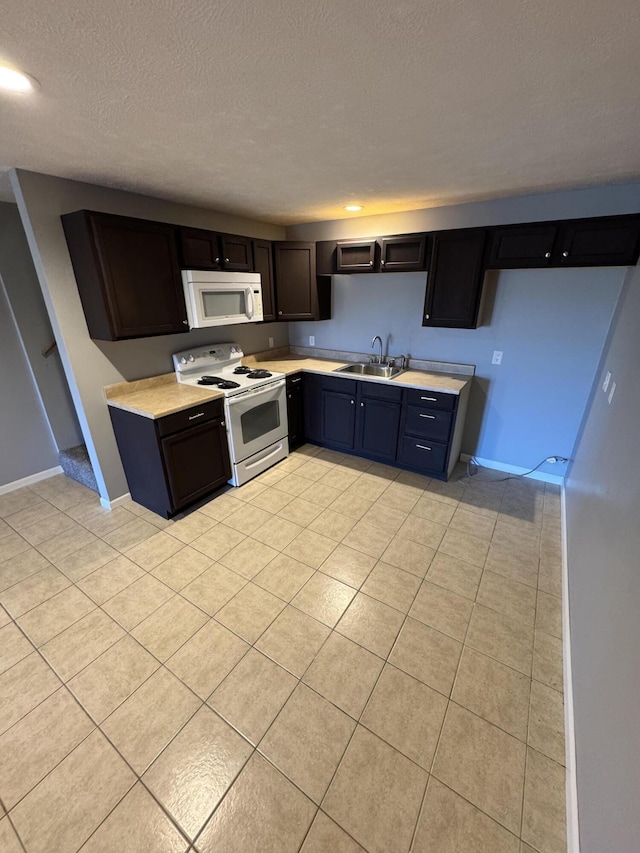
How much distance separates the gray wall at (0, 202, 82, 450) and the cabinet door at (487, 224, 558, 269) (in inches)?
149

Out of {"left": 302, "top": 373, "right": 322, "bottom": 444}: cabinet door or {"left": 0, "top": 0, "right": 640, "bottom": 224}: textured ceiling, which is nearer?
{"left": 0, "top": 0, "right": 640, "bottom": 224}: textured ceiling

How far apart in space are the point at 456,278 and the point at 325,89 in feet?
6.61

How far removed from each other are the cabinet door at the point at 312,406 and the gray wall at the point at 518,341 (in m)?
0.71

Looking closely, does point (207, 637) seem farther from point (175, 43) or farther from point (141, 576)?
point (175, 43)

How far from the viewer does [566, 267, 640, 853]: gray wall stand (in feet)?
2.88

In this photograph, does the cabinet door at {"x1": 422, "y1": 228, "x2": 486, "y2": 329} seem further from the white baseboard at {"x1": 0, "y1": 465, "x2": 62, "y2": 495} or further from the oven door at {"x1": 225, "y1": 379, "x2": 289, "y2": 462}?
the white baseboard at {"x1": 0, "y1": 465, "x2": 62, "y2": 495}

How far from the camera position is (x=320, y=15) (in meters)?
0.87

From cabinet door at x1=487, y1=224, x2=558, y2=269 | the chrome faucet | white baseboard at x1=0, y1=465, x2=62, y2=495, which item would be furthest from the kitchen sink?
A: white baseboard at x1=0, y1=465, x2=62, y2=495

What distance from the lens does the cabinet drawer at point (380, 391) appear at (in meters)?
3.15

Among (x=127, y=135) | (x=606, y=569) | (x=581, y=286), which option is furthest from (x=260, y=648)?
(x=581, y=286)

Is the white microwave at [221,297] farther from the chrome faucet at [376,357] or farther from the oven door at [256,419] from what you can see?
the chrome faucet at [376,357]

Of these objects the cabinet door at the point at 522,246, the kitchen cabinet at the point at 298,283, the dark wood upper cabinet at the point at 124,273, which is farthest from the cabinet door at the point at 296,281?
the cabinet door at the point at 522,246

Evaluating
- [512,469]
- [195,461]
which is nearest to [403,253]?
[512,469]

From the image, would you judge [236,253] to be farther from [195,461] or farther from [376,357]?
[195,461]
